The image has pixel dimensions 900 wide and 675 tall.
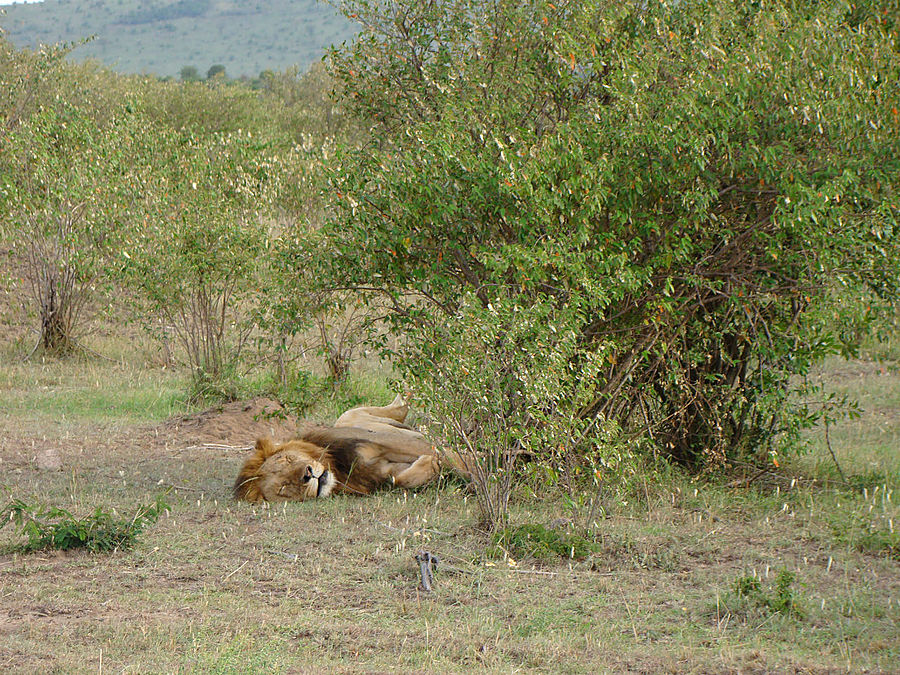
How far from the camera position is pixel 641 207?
21.2 ft

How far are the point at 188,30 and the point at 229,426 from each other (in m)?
133

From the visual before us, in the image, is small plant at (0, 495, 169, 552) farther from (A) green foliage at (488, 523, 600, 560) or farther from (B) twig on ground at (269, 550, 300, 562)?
(A) green foliage at (488, 523, 600, 560)

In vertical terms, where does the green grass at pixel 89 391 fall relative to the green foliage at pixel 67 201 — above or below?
below

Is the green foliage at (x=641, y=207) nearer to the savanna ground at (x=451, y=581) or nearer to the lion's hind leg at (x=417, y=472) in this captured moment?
the savanna ground at (x=451, y=581)

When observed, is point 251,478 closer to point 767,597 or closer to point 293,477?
point 293,477

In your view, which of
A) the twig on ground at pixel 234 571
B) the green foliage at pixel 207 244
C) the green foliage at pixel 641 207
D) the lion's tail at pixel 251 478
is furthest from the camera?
the green foliage at pixel 207 244

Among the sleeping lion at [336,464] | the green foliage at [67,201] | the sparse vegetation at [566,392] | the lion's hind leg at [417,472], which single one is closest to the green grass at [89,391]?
the green foliage at [67,201]

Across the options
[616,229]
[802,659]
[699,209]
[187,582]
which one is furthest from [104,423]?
[802,659]

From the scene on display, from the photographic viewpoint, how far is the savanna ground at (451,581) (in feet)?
13.2

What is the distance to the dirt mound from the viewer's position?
8.83m

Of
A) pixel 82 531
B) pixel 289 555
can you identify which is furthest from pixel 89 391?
pixel 289 555

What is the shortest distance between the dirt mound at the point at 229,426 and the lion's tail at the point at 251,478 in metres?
1.68

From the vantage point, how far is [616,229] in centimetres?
641

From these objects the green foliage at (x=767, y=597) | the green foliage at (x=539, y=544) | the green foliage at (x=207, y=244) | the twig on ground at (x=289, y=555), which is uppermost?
the green foliage at (x=207, y=244)
